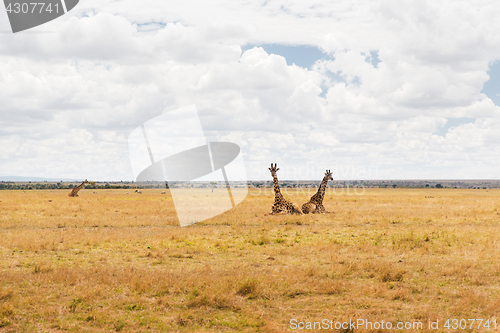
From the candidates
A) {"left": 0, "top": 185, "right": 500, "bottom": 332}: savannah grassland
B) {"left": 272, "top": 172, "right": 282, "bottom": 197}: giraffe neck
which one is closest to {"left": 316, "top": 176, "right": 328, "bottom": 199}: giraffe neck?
{"left": 272, "top": 172, "right": 282, "bottom": 197}: giraffe neck

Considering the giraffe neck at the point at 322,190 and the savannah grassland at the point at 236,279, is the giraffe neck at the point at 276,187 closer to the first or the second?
the giraffe neck at the point at 322,190

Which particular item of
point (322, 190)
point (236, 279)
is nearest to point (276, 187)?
point (322, 190)

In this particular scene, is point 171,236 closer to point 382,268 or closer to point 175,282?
point 175,282

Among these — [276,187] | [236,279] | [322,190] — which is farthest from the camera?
[322,190]

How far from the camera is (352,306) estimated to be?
907 cm

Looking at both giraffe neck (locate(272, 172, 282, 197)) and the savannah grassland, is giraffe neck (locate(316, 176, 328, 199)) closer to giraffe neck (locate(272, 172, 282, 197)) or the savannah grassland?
giraffe neck (locate(272, 172, 282, 197))

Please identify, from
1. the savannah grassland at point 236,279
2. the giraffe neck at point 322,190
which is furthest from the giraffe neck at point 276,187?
the savannah grassland at point 236,279

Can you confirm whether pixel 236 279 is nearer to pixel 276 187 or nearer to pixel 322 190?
pixel 276 187

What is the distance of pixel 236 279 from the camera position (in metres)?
10.7

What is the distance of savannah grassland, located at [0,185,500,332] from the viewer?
8359 mm

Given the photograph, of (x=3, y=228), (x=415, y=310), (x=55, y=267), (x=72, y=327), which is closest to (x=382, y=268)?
(x=415, y=310)

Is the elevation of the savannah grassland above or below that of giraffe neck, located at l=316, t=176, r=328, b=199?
below

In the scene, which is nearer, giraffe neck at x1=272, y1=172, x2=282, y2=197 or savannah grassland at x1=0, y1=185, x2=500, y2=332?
savannah grassland at x1=0, y1=185, x2=500, y2=332

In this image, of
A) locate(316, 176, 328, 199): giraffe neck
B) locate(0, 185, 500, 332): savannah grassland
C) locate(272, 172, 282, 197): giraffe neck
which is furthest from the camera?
locate(316, 176, 328, 199): giraffe neck
